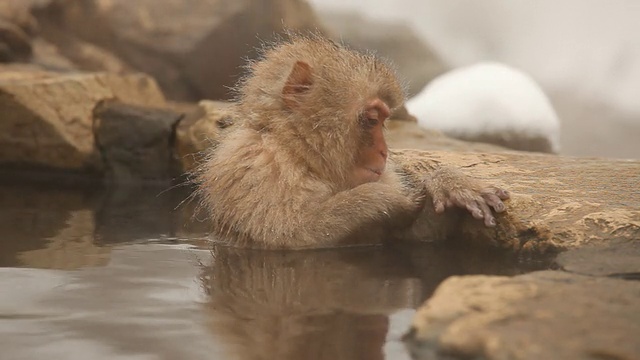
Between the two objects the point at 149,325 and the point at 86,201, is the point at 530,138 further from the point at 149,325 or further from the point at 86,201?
the point at 149,325

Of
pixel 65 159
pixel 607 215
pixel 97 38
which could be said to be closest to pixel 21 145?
pixel 65 159

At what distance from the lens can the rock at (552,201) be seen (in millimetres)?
2961

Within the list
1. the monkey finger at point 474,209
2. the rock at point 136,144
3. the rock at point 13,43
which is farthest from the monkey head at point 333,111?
the rock at point 13,43

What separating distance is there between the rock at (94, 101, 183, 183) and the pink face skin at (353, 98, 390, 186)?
10.4 ft

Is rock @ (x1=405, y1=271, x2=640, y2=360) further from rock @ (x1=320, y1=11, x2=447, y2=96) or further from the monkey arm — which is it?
rock @ (x1=320, y1=11, x2=447, y2=96)

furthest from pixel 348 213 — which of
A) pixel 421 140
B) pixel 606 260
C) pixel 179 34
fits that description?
pixel 179 34

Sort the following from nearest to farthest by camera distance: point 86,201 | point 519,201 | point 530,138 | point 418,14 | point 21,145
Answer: point 519,201, point 86,201, point 21,145, point 530,138, point 418,14

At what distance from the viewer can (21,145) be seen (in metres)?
6.15

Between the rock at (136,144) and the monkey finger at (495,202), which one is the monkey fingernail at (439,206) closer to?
the monkey finger at (495,202)

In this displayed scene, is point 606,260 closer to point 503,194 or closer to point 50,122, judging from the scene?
point 503,194

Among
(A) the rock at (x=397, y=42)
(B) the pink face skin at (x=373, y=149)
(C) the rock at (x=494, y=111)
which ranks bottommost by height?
(B) the pink face skin at (x=373, y=149)

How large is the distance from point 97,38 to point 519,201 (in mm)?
6070

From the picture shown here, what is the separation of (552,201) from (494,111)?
5.18m

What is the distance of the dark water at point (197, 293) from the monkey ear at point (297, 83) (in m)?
0.65
